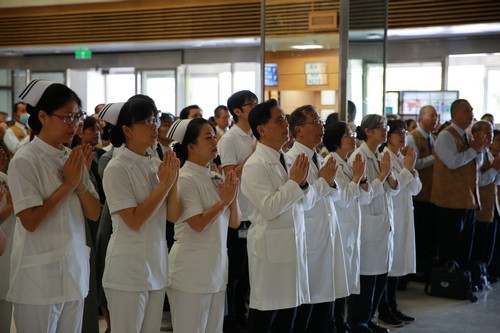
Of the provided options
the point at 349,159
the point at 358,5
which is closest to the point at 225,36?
the point at 358,5

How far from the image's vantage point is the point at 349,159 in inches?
181

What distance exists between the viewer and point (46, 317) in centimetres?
268

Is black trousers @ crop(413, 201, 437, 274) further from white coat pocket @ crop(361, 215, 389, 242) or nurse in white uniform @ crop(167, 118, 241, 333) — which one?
nurse in white uniform @ crop(167, 118, 241, 333)

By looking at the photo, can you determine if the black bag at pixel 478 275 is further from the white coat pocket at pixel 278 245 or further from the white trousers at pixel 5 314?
the white trousers at pixel 5 314

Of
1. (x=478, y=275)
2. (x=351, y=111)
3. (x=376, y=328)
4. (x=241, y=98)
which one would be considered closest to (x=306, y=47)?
(x=351, y=111)

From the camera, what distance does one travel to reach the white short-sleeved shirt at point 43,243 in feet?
8.73

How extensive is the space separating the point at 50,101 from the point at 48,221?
0.48 metres

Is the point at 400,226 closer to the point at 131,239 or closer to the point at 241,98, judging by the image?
the point at 241,98

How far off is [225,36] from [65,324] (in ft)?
26.9

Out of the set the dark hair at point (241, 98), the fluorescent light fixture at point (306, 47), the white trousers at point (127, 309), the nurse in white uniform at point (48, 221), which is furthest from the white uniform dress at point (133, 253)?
the fluorescent light fixture at point (306, 47)

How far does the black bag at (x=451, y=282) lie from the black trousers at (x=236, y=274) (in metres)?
2.07

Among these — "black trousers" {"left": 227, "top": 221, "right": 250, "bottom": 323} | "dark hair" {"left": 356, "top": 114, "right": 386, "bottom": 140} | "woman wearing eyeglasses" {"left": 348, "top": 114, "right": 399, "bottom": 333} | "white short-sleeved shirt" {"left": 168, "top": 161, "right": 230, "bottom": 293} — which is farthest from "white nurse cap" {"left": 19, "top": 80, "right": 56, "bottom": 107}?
"dark hair" {"left": 356, "top": 114, "right": 386, "bottom": 140}

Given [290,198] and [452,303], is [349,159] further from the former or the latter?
[452,303]

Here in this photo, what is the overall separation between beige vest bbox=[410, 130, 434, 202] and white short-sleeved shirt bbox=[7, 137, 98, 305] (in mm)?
4499
